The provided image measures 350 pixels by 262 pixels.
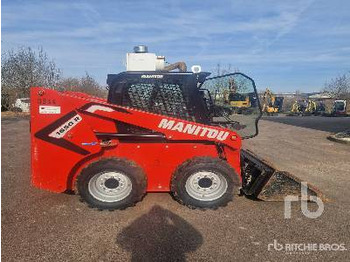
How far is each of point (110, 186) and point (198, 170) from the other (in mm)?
1366

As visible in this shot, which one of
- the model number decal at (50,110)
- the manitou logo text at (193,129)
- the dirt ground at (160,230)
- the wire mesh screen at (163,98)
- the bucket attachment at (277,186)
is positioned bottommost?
the dirt ground at (160,230)

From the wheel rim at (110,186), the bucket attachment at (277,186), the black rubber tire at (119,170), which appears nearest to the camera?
the black rubber tire at (119,170)

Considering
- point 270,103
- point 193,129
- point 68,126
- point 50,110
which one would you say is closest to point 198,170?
point 193,129

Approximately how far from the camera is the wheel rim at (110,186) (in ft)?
17.6

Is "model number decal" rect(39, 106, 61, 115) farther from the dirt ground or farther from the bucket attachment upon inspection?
the bucket attachment

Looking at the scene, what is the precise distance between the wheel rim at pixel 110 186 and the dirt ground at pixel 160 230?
0.84ft

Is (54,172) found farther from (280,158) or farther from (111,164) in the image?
(280,158)

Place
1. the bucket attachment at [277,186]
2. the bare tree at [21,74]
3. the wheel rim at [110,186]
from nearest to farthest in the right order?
the wheel rim at [110,186] < the bucket attachment at [277,186] < the bare tree at [21,74]

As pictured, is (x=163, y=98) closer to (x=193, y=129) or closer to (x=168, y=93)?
(x=168, y=93)

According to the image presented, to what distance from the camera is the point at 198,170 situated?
5.35 m

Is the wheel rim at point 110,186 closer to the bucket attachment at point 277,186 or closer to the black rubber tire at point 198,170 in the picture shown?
the black rubber tire at point 198,170

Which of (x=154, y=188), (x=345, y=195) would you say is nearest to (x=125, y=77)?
(x=154, y=188)

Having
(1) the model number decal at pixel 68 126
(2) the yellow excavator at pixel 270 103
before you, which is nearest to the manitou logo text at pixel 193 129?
(1) the model number decal at pixel 68 126

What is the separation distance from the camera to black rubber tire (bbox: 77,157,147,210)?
525 centimetres
